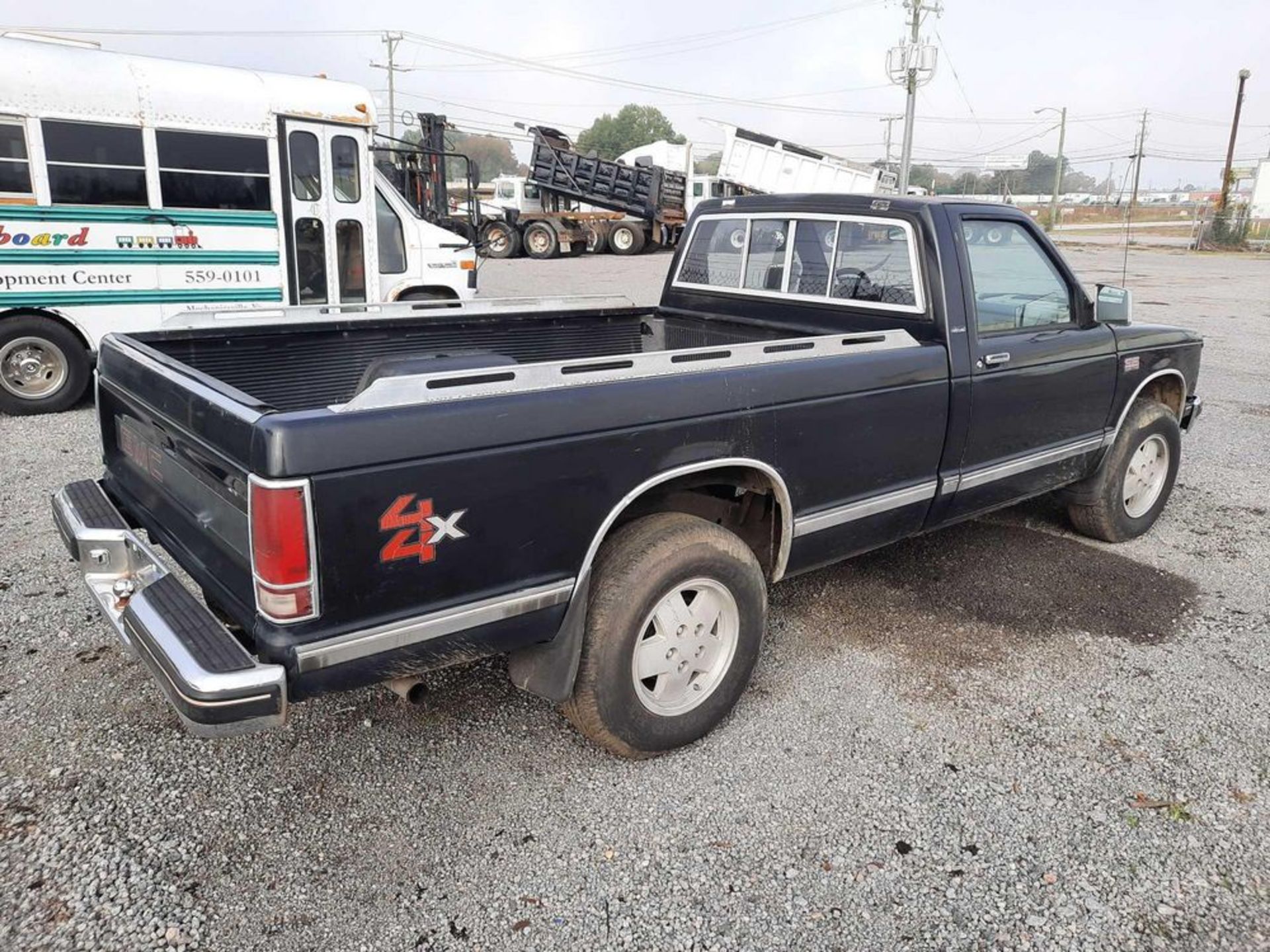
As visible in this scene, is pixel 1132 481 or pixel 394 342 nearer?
pixel 394 342

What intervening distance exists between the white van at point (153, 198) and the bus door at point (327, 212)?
0.05ft

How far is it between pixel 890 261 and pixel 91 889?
12.1ft

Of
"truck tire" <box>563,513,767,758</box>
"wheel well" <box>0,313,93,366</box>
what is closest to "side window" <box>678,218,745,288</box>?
"truck tire" <box>563,513,767,758</box>

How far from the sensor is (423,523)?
8.15 ft

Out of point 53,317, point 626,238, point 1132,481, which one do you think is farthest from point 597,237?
point 1132,481

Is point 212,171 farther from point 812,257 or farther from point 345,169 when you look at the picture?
point 812,257

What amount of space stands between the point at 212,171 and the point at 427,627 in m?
7.37

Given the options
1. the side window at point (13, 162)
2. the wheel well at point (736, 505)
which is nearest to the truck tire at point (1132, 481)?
the wheel well at point (736, 505)

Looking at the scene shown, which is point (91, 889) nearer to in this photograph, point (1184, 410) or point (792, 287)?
point (792, 287)

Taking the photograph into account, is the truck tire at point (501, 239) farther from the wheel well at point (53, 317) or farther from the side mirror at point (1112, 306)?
the side mirror at point (1112, 306)

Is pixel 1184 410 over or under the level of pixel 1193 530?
over

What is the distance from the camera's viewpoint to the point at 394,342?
14.3ft

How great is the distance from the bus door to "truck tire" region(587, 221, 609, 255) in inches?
801

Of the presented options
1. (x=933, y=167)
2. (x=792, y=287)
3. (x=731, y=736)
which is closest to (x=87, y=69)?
(x=792, y=287)
